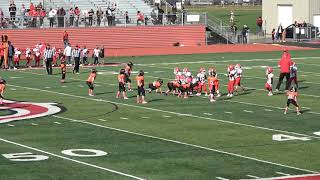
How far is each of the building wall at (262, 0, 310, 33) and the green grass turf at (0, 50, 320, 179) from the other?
1243 inches

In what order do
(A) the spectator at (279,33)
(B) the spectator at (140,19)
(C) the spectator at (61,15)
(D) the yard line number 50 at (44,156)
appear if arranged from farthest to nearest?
(A) the spectator at (279,33) → (B) the spectator at (140,19) → (C) the spectator at (61,15) → (D) the yard line number 50 at (44,156)

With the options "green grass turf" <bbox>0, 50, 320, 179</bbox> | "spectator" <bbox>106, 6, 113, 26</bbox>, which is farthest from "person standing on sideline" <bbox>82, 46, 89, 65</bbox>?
"green grass turf" <bbox>0, 50, 320, 179</bbox>

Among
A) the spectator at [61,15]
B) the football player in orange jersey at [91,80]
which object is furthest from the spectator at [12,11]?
the football player in orange jersey at [91,80]

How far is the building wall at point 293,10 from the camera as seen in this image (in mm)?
70750

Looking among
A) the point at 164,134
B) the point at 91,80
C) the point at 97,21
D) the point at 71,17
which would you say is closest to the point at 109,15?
the point at 97,21

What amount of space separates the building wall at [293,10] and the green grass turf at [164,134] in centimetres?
3157

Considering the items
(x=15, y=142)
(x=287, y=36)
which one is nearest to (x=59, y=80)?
(x=15, y=142)

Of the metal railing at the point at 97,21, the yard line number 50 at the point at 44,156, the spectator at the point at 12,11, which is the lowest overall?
the yard line number 50 at the point at 44,156

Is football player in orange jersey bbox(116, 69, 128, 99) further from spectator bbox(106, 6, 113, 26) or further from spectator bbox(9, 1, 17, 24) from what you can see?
spectator bbox(106, 6, 113, 26)

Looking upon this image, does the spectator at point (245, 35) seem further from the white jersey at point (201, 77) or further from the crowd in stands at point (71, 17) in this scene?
the white jersey at point (201, 77)

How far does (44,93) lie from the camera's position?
3572cm

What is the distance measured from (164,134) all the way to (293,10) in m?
48.6

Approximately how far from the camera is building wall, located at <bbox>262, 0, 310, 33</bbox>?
7075 cm

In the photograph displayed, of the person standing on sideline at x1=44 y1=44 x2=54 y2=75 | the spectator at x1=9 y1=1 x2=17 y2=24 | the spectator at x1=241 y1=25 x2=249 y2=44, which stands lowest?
the person standing on sideline at x1=44 y1=44 x2=54 y2=75
